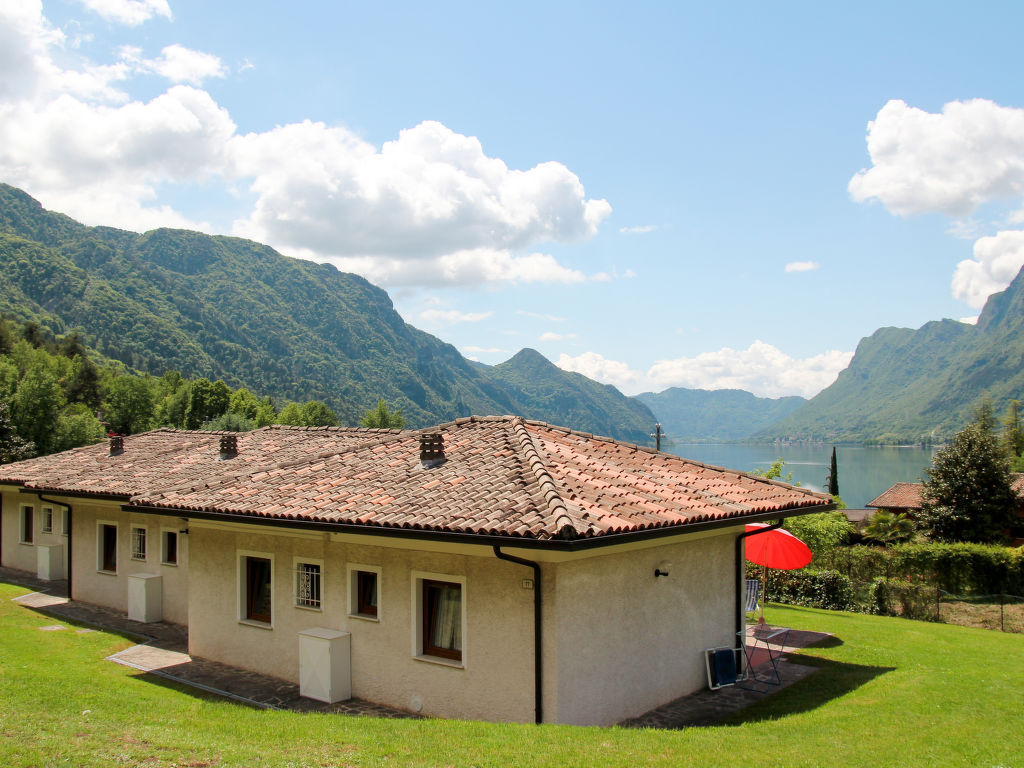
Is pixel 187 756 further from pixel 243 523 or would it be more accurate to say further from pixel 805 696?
pixel 805 696

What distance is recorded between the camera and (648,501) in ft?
32.6

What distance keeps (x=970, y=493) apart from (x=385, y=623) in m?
33.9

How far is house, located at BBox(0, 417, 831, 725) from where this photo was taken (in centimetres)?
855

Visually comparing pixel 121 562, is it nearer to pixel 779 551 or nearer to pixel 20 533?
pixel 20 533

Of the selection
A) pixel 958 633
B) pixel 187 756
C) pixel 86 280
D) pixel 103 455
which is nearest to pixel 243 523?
pixel 187 756

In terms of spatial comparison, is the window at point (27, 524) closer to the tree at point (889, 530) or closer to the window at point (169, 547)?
the window at point (169, 547)

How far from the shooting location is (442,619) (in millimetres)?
9656

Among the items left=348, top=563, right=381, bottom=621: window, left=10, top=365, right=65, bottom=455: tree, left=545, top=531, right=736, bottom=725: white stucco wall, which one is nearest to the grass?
left=545, top=531, right=736, bottom=725: white stucco wall

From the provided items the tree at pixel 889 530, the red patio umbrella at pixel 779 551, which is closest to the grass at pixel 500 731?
the red patio umbrella at pixel 779 551

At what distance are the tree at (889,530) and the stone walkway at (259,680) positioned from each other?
25.5 metres

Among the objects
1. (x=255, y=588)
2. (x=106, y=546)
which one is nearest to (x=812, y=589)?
→ (x=255, y=588)

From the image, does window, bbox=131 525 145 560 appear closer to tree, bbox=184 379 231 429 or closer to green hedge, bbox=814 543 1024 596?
green hedge, bbox=814 543 1024 596

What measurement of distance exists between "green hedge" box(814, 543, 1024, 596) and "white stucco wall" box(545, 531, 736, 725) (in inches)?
632

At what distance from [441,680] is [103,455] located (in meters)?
17.0
